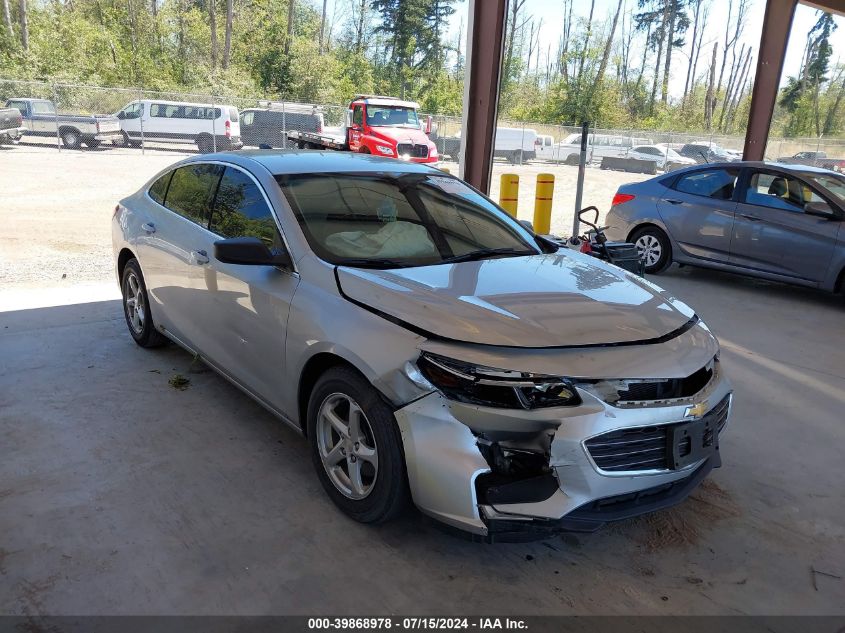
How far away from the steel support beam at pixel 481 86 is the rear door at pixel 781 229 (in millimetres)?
4681

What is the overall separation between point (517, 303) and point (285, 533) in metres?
1.42

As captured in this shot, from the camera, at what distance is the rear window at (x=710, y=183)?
8047 mm

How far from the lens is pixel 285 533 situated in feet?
9.57

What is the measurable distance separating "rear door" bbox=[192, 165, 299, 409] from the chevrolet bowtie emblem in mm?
1830

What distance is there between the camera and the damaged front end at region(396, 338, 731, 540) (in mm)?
2447

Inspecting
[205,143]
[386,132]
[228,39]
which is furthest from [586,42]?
[205,143]

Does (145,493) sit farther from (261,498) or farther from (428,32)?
(428,32)

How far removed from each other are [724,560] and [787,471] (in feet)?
3.62

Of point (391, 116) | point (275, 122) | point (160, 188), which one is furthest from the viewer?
point (275, 122)

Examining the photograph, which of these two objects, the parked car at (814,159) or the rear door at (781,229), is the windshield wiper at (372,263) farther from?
the parked car at (814,159)

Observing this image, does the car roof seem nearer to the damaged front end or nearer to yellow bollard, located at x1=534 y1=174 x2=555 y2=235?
the damaged front end

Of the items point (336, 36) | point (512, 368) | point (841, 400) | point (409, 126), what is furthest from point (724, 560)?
point (336, 36)

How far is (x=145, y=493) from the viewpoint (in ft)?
10.5

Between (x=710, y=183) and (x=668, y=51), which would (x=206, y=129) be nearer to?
(x=710, y=183)
